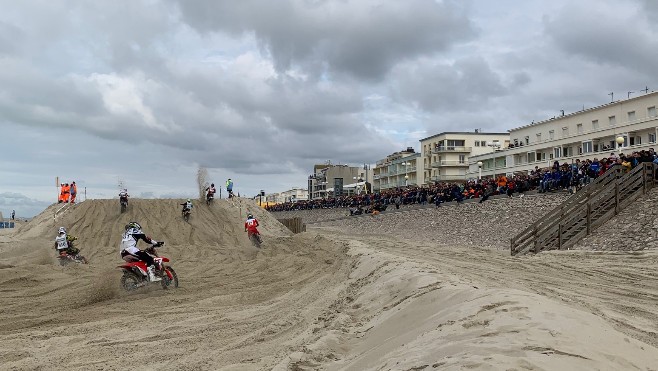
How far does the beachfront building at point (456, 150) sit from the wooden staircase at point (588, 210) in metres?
68.5

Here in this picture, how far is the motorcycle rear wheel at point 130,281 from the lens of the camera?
1145 centimetres

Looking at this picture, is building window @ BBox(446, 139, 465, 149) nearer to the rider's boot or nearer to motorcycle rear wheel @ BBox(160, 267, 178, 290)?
motorcycle rear wheel @ BBox(160, 267, 178, 290)

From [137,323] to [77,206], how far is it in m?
29.9

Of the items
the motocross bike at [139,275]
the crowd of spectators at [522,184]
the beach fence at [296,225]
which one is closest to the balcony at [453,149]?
the crowd of spectators at [522,184]

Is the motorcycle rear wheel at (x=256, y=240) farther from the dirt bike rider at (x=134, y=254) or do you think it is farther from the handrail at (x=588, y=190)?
the handrail at (x=588, y=190)

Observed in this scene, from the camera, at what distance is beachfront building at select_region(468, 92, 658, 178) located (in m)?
46.0

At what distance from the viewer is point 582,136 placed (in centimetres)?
5288

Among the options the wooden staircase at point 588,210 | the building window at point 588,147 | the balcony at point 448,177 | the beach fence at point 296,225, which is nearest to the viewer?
the wooden staircase at point 588,210

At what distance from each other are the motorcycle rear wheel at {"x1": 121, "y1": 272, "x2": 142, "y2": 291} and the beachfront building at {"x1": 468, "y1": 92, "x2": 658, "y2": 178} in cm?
3568

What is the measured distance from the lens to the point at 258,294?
1108cm

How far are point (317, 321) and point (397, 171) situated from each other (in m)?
102

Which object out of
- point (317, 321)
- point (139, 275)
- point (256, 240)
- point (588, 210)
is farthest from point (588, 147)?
point (317, 321)

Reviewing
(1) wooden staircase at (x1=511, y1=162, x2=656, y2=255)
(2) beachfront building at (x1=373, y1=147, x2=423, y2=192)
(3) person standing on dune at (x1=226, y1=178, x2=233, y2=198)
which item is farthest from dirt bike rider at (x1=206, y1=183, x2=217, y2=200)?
(2) beachfront building at (x1=373, y1=147, x2=423, y2=192)

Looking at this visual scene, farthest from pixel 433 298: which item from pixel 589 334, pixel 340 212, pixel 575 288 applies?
pixel 340 212
